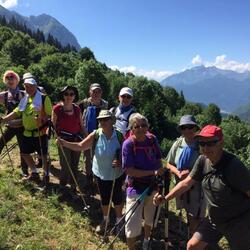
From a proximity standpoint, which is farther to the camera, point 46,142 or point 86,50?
Result: point 86,50

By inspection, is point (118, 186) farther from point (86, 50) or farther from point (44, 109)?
point (86, 50)

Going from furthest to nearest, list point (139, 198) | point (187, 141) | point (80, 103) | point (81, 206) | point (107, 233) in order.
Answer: point (80, 103)
point (81, 206)
point (107, 233)
point (187, 141)
point (139, 198)

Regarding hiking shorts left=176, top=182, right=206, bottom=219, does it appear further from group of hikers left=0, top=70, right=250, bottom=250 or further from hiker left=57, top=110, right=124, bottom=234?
hiker left=57, top=110, right=124, bottom=234

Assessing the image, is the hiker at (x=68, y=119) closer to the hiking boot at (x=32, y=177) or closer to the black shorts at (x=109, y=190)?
the hiking boot at (x=32, y=177)

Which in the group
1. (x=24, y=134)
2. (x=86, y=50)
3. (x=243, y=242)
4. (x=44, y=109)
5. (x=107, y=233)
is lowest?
(x=107, y=233)

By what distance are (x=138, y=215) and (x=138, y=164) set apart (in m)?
0.87

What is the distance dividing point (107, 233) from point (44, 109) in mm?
3085

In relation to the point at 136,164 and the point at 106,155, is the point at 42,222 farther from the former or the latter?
the point at 136,164

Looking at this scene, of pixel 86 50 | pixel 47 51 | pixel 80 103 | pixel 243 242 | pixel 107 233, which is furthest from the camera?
pixel 86 50

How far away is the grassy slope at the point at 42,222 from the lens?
6.94 metres

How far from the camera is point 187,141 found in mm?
7148

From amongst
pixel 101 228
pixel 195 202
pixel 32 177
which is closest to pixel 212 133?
pixel 195 202

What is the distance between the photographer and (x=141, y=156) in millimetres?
6645

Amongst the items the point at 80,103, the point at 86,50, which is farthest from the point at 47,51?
the point at 80,103
